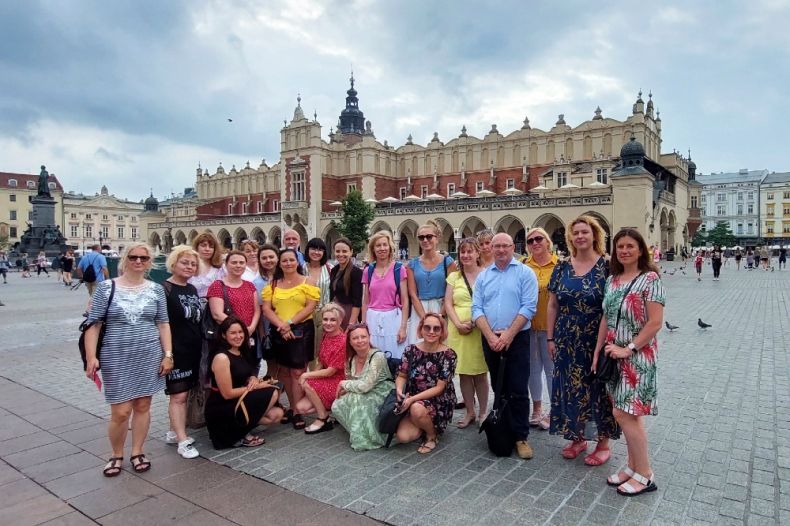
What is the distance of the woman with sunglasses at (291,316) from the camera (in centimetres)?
498

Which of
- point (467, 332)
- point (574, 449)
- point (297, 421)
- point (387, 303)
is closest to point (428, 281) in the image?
point (387, 303)

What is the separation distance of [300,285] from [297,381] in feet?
3.20

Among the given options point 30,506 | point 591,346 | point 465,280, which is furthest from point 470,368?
point 30,506

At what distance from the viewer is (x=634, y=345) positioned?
3424mm

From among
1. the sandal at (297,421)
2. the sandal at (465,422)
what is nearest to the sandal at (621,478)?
the sandal at (465,422)

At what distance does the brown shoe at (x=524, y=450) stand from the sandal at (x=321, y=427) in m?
1.73

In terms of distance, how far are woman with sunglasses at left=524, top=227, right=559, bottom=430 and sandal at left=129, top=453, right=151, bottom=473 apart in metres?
3.27

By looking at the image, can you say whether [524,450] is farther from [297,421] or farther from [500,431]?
[297,421]

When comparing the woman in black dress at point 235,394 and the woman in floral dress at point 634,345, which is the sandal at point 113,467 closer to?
the woman in black dress at point 235,394

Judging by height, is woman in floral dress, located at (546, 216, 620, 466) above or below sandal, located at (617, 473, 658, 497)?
above

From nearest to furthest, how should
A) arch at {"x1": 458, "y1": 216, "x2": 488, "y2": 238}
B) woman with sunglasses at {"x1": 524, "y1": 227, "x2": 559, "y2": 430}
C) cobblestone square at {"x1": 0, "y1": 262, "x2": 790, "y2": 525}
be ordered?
cobblestone square at {"x1": 0, "y1": 262, "x2": 790, "y2": 525}
woman with sunglasses at {"x1": 524, "y1": 227, "x2": 559, "y2": 430}
arch at {"x1": 458, "y1": 216, "x2": 488, "y2": 238}

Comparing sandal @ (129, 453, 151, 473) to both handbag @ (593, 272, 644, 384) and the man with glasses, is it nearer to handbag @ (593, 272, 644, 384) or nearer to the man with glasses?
the man with glasses

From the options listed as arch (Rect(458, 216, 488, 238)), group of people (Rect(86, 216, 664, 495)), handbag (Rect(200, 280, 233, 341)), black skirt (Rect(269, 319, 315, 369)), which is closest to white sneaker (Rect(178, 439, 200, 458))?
group of people (Rect(86, 216, 664, 495))

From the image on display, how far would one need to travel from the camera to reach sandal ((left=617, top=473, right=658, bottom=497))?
3.42 metres
